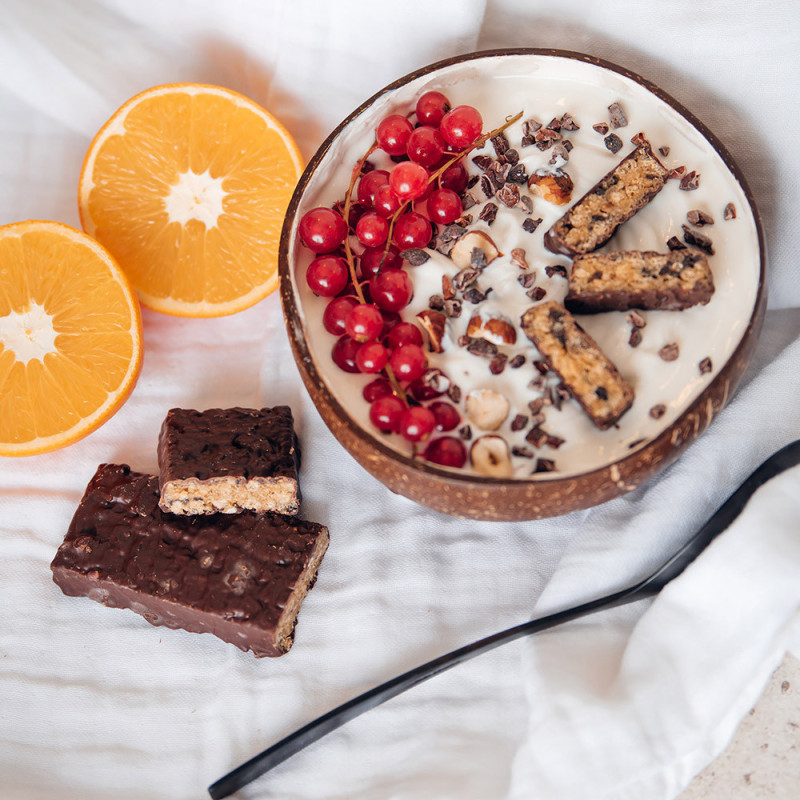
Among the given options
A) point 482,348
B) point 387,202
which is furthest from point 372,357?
point 387,202

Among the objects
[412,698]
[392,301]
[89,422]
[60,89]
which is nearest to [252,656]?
[412,698]

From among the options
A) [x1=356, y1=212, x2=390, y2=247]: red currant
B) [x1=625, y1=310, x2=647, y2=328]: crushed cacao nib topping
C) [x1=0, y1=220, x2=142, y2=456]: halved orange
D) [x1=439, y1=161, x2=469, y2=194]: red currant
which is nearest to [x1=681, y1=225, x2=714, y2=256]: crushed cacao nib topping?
[x1=625, y1=310, x2=647, y2=328]: crushed cacao nib topping

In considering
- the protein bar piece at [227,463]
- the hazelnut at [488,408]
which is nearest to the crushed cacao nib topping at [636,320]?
the hazelnut at [488,408]

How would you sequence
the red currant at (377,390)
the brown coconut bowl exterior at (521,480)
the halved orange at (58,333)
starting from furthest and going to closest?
the halved orange at (58,333) → the red currant at (377,390) → the brown coconut bowl exterior at (521,480)

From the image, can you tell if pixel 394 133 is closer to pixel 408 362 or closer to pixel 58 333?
pixel 408 362

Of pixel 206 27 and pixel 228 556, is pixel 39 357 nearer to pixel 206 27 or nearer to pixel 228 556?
pixel 228 556

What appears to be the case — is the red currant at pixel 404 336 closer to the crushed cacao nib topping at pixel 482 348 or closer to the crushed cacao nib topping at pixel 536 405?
the crushed cacao nib topping at pixel 482 348
